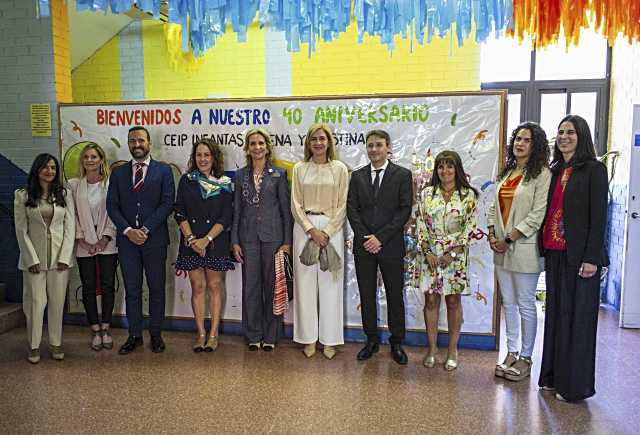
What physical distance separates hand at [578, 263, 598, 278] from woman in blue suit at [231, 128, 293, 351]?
1939 mm

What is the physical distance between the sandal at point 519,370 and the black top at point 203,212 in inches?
83.7

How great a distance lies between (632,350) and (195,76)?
18.9 feet

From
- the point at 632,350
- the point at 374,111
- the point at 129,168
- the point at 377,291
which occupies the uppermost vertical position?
the point at 374,111

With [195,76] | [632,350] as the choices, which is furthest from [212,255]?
[195,76]

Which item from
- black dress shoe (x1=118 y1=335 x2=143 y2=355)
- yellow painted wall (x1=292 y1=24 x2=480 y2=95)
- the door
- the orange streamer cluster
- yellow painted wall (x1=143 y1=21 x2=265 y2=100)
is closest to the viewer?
black dress shoe (x1=118 y1=335 x2=143 y2=355)

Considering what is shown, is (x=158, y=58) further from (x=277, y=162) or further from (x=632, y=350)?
(x=632, y=350)

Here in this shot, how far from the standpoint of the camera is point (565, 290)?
2.90 meters

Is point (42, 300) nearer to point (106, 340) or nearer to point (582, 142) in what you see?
point (106, 340)

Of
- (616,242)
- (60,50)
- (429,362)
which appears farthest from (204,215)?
(616,242)

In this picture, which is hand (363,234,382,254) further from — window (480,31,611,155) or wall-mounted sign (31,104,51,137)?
window (480,31,611,155)

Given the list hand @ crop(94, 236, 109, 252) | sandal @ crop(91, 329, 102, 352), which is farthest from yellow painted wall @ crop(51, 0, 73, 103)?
sandal @ crop(91, 329, 102, 352)

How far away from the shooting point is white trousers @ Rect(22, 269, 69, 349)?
359 centimetres

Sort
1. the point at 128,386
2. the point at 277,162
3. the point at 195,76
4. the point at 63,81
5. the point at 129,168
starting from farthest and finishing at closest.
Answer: the point at 195,76, the point at 63,81, the point at 277,162, the point at 129,168, the point at 128,386

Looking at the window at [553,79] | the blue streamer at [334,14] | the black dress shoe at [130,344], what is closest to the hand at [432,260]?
the blue streamer at [334,14]
